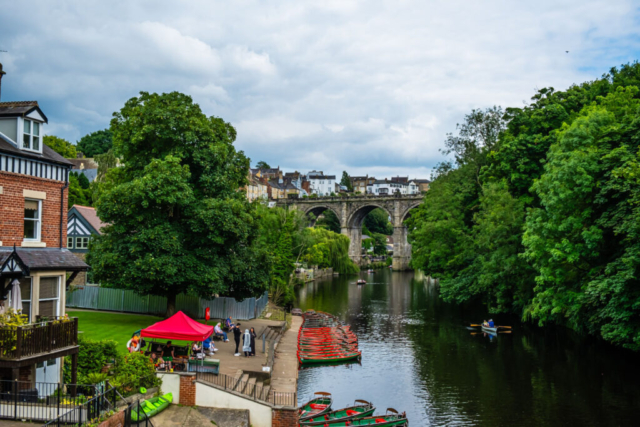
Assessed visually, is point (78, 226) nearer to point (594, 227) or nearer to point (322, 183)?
point (594, 227)

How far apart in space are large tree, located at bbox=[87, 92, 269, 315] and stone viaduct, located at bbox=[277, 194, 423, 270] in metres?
76.7

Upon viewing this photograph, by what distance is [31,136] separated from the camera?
1536 centimetres

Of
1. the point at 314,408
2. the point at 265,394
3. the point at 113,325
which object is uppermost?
the point at 113,325

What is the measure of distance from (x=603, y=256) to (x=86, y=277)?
102 feet

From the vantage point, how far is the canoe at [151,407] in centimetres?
1416

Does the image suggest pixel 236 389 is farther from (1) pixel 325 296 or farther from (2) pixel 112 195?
(1) pixel 325 296

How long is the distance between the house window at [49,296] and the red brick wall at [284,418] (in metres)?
7.00

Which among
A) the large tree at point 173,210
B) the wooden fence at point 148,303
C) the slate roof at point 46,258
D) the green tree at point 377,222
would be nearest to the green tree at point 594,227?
the large tree at point 173,210

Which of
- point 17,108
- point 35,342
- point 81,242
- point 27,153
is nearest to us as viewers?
point 35,342

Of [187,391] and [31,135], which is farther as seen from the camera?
[187,391]

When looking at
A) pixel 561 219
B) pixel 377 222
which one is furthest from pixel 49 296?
pixel 377 222

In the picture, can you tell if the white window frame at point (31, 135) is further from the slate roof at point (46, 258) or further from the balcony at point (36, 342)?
the balcony at point (36, 342)

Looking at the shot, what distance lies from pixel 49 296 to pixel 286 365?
1278 centimetres

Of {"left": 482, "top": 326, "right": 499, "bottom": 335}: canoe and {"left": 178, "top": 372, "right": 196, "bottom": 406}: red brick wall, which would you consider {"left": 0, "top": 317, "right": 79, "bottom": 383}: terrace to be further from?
{"left": 482, "top": 326, "right": 499, "bottom": 335}: canoe
